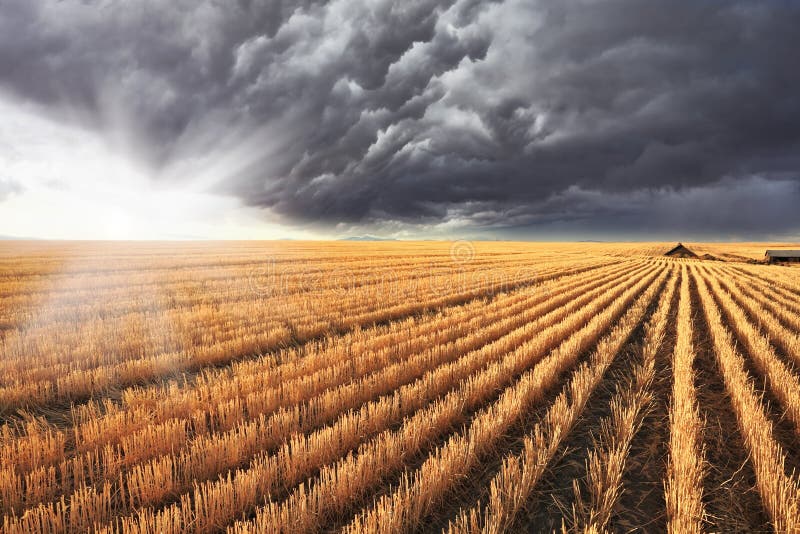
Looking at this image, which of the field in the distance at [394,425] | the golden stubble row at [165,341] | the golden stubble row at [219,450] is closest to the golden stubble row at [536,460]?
the field in the distance at [394,425]

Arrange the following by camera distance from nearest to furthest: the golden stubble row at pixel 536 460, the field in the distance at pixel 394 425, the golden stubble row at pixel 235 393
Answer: the golden stubble row at pixel 536 460 < the field in the distance at pixel 394 425 < the golden stubble row at pixel 235 393

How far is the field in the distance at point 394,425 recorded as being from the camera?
3143 millimetres

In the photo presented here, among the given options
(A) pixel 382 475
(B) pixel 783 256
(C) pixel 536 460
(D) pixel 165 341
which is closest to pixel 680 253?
(B) pixel 783 256

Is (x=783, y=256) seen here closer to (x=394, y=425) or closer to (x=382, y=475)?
(x=394, y=425)

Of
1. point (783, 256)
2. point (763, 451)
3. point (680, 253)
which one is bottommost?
point (763, 451)

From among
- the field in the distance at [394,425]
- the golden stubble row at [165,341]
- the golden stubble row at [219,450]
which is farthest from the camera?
the golden stubble row at [165,341]

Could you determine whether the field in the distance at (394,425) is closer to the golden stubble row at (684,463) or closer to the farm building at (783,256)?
the golden stubble row at (684,463)

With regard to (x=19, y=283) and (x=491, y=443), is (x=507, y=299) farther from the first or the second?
(x=19, y=283)

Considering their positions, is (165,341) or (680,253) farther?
(680,253)

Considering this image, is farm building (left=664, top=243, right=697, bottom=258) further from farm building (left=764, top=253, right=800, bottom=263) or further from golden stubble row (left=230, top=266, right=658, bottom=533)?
golden stubble row (left=230, top=266, right=658, bottom=533)

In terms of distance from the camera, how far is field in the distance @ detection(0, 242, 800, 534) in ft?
10.3

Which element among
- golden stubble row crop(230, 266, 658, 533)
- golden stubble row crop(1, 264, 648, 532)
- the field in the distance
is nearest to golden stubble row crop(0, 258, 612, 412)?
the field in the distance

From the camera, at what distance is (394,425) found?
183 inches

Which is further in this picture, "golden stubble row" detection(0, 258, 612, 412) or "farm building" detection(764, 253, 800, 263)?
"farm building" detection(764, 253, 800, 263)
